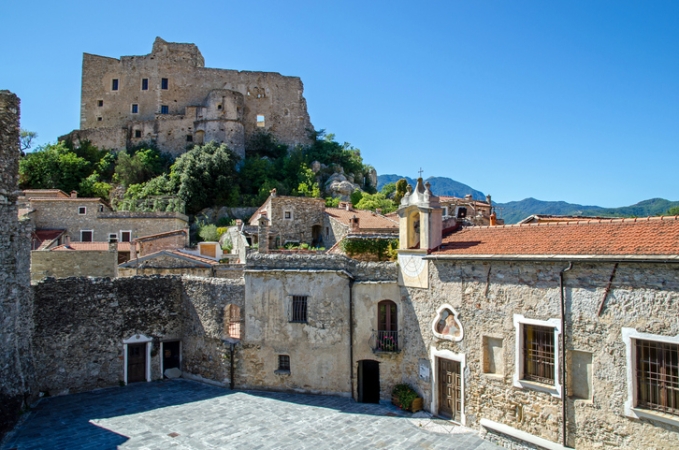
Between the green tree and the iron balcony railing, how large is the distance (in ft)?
111

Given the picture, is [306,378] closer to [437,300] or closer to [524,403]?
[437,300]

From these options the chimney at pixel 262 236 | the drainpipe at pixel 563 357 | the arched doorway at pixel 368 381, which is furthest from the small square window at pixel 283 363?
the chimney at pixel 262 236

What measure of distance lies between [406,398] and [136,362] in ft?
35.5

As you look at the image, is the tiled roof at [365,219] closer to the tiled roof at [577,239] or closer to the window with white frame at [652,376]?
the tiled roof at [577,239]

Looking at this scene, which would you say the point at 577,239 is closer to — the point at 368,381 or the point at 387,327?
the point at 387,327

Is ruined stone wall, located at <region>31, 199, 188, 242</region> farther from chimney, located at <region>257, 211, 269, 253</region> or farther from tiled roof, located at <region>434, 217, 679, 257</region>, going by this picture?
tiled roof, located at <region>434, 217, 679, 257</region>

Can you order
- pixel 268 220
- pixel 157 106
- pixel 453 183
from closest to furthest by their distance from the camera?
pixel 268 220, pixel 157 106, pixel 453 183

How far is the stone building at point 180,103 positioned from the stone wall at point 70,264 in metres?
33.2

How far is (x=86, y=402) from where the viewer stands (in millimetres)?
17594

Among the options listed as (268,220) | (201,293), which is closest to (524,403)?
(201,293)

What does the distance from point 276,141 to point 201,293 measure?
4469 cm

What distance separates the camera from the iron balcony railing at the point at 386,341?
57.9 ft

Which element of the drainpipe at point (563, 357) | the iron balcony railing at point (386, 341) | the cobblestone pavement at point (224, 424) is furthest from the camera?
the iron balcony railing at point (386, 341)

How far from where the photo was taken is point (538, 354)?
13.8 meters
